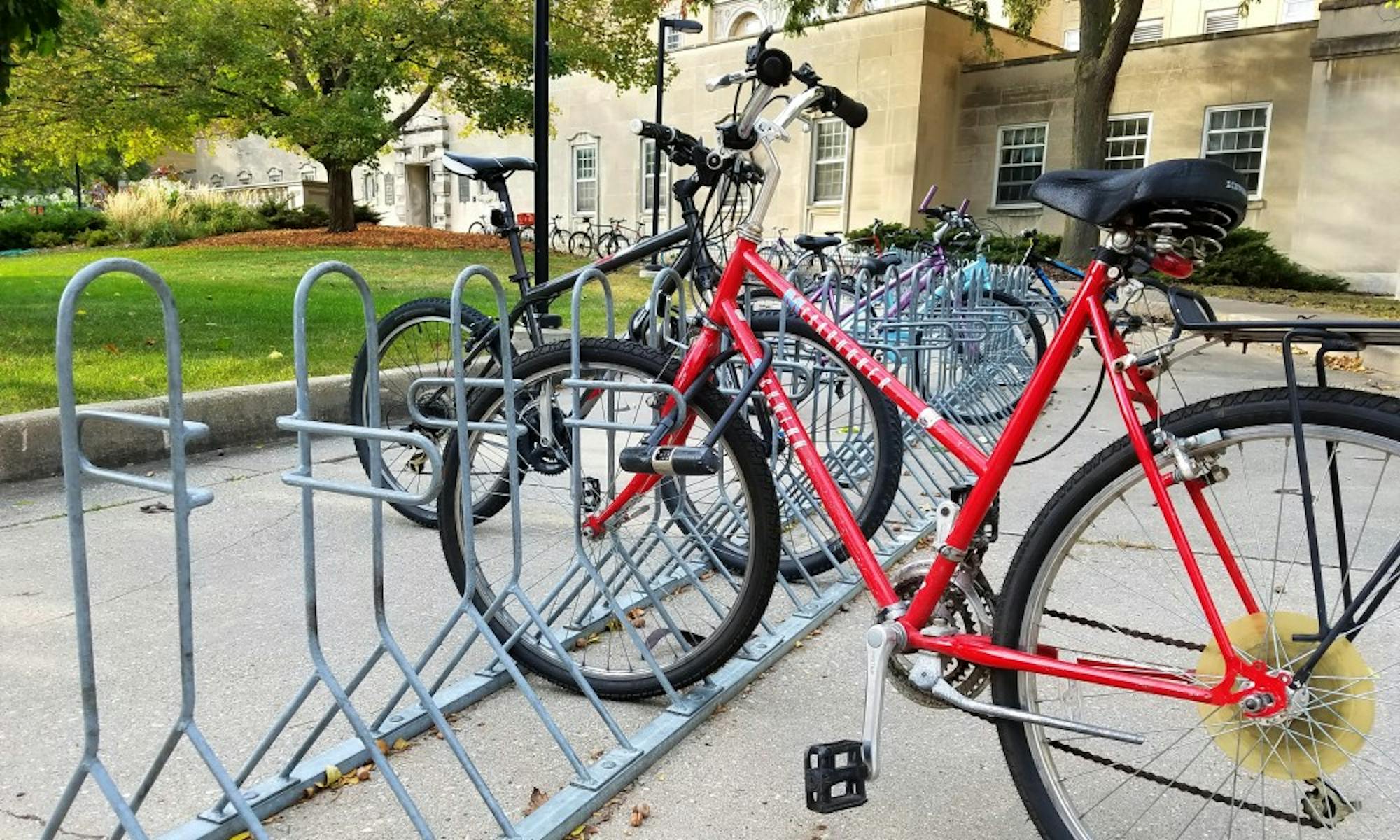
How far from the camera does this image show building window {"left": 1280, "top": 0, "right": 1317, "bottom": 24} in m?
26.1

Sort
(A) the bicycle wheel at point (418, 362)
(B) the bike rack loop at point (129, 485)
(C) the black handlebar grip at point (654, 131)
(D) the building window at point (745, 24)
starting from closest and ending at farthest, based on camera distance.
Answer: (B) the bike rack loop at point (129, 485) < (C) the black handlebar grip at point (654, 131) < (A) the bicycle wheel at point (418, 362) < (D) the building window at point (745, 24)

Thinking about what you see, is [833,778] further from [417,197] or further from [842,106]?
[417,197]

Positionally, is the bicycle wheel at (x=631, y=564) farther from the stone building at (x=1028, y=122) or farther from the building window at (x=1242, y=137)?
the building window at (x=1242, y=137)

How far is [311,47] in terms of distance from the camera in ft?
58.5

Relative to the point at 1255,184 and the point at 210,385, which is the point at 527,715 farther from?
the point at 1255,184

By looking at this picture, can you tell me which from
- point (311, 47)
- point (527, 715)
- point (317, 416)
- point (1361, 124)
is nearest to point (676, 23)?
point (311, 47)

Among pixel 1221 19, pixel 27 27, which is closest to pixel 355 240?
pixel 27 27

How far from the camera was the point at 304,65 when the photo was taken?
18859mm

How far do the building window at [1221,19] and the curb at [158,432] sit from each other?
30389mm

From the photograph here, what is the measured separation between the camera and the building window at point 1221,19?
92.1 feet

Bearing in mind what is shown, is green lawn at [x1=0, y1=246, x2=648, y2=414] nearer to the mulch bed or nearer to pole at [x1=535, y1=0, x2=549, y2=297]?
pole at [x1=535, y1=0, x2=549, y2=297]

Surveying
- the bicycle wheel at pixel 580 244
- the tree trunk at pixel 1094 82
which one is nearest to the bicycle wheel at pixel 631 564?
the tree trunk at pixel 1094 82

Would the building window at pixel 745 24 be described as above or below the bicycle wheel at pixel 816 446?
above

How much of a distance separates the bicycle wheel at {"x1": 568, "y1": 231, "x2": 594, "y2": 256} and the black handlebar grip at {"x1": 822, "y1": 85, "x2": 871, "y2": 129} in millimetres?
21767
